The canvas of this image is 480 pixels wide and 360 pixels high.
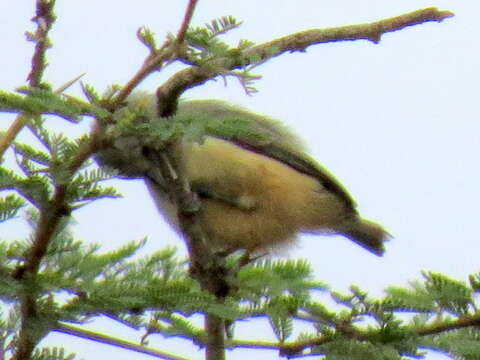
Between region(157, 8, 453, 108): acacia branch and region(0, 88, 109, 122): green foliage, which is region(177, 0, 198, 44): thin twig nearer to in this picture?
region(157, 8, 453, 108): acacia branch

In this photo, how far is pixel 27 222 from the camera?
3.13 meters

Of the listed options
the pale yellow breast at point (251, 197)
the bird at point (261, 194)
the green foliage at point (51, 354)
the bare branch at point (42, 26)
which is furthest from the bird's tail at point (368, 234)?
the bare branch at point (42, 26)

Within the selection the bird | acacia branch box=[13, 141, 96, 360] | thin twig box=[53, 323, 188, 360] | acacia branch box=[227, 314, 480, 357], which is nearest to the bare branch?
acacia branch box=[13, 141, 96, 360]

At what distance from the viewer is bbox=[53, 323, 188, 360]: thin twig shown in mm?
2898

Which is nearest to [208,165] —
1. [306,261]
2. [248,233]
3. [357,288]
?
[248,233]

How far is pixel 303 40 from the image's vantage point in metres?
2.93

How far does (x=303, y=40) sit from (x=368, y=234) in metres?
3.14

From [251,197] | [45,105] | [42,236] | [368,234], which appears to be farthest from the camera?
[368,234]

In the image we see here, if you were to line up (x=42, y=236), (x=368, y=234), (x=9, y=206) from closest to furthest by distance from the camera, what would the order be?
(x=42, y=236)
(x=9, y=206)
(x=368, y=234)

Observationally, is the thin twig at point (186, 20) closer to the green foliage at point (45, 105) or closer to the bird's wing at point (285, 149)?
the green foliage at point (45, 105)

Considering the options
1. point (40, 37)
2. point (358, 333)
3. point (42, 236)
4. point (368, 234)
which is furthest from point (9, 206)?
point (368, 234)

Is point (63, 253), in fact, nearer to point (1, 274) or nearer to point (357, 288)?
point (1, 274)

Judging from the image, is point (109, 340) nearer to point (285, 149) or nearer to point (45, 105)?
point (45, 105)

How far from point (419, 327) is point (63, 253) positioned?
1084 millimetres
